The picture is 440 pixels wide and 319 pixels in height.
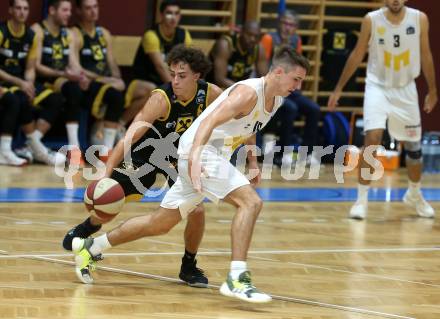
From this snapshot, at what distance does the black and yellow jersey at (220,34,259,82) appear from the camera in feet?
40.0

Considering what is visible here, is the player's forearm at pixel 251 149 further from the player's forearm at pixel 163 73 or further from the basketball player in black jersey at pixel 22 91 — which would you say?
the player's forearm at pixel 163 73

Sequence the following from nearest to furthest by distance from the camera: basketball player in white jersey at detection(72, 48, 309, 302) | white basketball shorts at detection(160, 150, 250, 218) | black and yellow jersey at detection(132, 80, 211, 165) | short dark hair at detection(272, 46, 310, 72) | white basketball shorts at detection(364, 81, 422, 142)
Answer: basketball player in white jersey at detection(72, 48, 309, 302) < white basketball shorts at detection(160, 150, 250, 218) < short dark hair at detection(272, 46, 310, 72) < black and yellow jersey at detection(132, 80, 211, 165) < white basketball shorts at detection(364, 81, 422, 142)

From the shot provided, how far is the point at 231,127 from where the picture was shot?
5.95 metres

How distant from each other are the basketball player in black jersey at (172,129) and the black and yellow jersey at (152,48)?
→ 5.11 meters

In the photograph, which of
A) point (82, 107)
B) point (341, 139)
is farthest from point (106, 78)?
point (341, 139)

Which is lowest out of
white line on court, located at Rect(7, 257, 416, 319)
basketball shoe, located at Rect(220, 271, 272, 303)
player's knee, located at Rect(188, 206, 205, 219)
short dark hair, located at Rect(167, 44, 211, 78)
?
white line on court, located at Rect(7, 257, 416, 319)

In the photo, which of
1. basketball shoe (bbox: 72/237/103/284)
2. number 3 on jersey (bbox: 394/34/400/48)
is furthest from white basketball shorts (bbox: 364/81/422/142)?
basketball shoe (bbox: 72/237/103/284)

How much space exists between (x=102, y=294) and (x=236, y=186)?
0.94 meters

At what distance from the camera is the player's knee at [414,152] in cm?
944

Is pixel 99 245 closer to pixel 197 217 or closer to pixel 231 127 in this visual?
pixel 197 217

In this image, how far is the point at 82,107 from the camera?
1162 cm

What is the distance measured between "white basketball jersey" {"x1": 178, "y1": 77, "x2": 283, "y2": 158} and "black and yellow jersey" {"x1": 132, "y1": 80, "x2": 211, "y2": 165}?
40 centimetres

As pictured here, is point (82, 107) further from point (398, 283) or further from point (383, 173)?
point (398, 283)

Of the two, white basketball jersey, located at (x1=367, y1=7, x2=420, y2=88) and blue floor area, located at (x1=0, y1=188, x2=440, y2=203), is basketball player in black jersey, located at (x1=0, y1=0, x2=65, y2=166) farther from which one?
white basketball jersey, located at (x1=367, y1=7, x2=420, y2=88)
